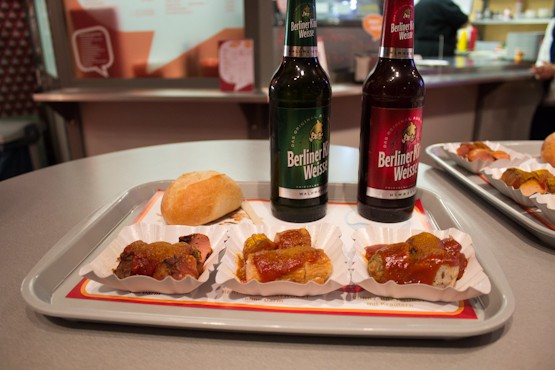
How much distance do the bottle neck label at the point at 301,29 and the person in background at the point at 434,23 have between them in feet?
10.3

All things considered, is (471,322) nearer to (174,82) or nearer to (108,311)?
(108,311)

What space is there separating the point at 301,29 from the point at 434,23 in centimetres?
347

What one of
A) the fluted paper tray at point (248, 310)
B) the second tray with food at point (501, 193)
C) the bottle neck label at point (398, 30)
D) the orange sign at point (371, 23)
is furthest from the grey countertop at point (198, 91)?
the fluted paper tray at point (248, 310)

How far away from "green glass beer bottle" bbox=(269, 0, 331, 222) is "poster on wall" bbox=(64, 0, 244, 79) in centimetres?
167

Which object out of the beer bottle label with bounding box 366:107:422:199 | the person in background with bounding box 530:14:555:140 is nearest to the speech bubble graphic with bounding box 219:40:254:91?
the beer bottle label with bounding box 366:107:422:199

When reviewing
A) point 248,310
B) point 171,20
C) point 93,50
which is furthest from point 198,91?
point 248,310

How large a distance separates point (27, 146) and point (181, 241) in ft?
9.52

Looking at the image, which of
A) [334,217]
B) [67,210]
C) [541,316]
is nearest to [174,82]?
[67,210]

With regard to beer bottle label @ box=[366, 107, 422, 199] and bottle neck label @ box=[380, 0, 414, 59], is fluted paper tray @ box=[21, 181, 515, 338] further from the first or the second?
bottle neck label @ box=[380, 0, 414, 59]

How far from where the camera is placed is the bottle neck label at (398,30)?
0.77m

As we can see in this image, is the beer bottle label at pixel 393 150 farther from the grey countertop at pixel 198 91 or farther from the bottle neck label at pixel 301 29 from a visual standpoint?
the grey countertop at pixel 198 91

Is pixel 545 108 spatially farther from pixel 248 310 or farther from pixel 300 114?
pixel 248 310

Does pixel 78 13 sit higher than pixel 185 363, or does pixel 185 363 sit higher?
pixel 78 13

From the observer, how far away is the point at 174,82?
98.1 inches
